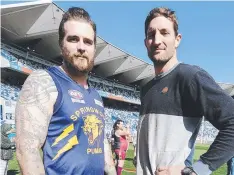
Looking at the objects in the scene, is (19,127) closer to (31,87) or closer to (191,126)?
(31,87)

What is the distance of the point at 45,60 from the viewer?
36750mm

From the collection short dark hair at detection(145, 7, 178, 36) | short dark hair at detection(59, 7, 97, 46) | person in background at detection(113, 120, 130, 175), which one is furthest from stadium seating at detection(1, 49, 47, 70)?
short dark hair at detection(145, 7, 178, 36)

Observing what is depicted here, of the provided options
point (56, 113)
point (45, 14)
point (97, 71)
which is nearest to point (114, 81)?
point (97, 71)

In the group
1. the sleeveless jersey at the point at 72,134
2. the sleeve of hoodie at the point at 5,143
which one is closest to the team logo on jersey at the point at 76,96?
the sleeveless jersey at the point at 72,134

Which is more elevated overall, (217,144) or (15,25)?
(15,25)

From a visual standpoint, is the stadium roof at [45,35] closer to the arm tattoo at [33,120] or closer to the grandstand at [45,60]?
the grandstand at [45,60]

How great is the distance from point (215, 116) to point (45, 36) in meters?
34.1

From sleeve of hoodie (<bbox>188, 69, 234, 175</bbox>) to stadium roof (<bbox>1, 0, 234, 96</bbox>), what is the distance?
90.0ft

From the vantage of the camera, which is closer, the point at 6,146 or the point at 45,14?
the point at 6,146

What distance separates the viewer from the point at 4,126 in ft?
29.1

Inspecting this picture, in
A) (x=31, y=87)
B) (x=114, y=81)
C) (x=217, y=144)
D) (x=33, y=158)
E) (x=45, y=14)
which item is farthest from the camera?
(x=114, y=81)

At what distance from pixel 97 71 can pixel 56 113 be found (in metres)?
46.0

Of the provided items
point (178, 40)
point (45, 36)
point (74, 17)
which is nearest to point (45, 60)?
point (45, 36)

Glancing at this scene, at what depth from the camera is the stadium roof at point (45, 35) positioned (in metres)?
27.9
